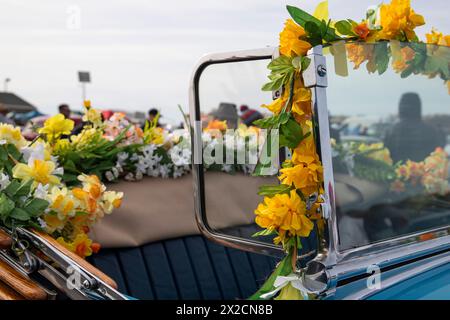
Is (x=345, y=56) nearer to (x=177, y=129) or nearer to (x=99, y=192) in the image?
(x=99, y=192)

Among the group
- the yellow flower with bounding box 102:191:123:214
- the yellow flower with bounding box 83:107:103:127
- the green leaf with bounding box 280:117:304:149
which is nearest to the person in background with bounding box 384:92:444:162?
the green leaf with bounding box 280:117:304:149

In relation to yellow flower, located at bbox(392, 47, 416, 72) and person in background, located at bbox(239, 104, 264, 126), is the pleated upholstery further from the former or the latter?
yellow flower, located at bbox(392, 47, 416, 72)

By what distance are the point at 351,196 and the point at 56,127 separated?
1255 mm

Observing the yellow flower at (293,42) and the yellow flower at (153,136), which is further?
the yellow flower at (153,136)

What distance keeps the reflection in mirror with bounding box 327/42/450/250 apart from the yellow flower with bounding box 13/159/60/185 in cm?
90

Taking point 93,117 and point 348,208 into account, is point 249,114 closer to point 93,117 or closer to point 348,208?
point 348,208

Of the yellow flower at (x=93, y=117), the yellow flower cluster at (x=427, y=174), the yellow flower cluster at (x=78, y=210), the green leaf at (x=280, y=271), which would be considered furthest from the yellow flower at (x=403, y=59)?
the yellow flower at (x=93, y=117)

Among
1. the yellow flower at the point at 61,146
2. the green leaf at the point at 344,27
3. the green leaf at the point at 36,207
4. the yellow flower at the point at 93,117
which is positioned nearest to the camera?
the green leaf at the point at 344,27

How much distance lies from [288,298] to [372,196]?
0.48 metres

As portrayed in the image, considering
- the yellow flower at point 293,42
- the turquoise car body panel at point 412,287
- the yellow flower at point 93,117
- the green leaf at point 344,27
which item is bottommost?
the turquoise car body panel at point 412,287

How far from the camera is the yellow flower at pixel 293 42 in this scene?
1.30m

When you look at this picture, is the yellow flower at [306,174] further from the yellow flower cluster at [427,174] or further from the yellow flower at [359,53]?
the yellow flower cluster at [427,174]

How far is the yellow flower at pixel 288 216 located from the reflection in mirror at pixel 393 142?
0.66 ft

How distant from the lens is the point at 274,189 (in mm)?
1354
